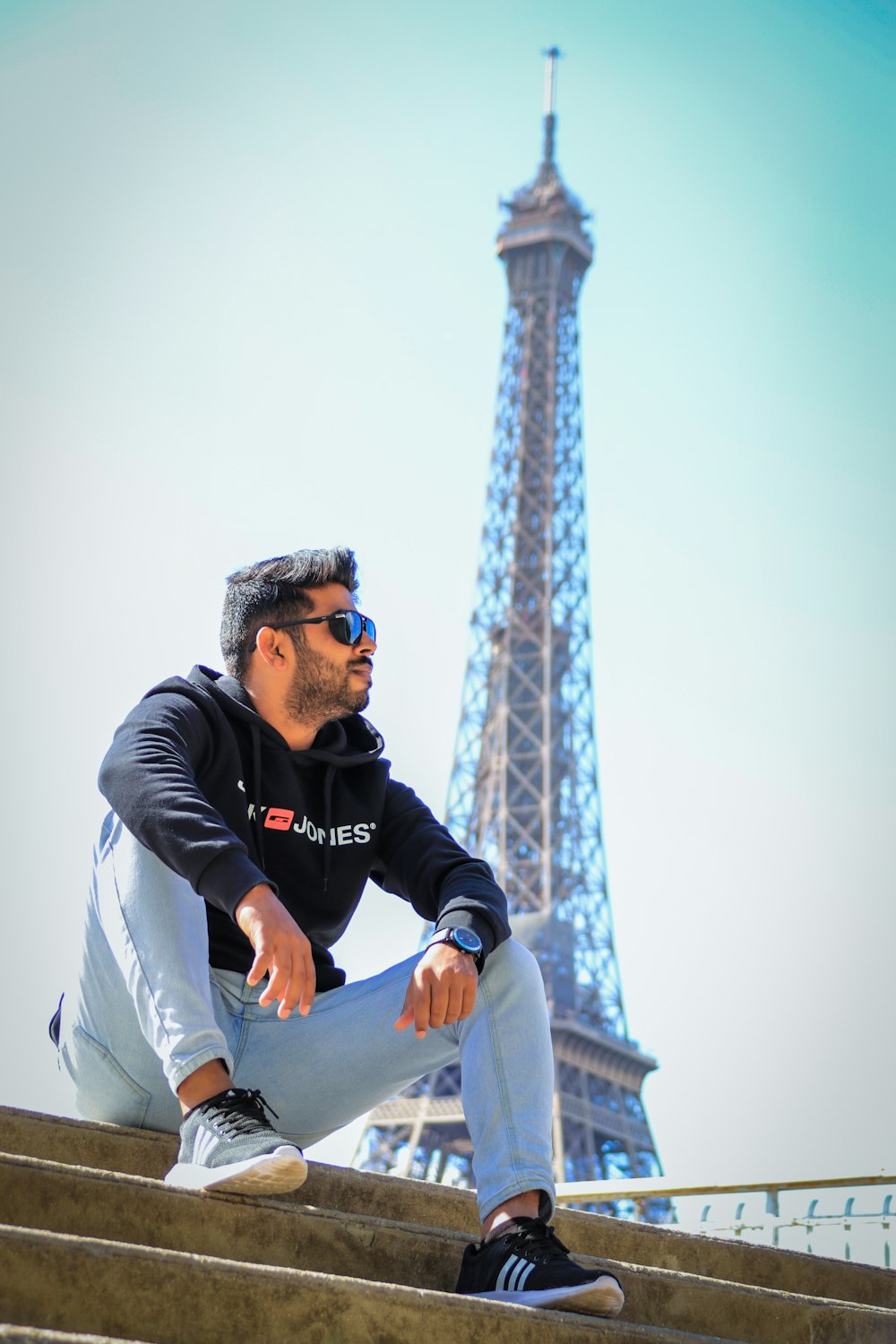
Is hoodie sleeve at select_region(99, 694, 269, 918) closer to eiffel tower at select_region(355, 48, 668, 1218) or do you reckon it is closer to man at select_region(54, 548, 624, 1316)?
man at select_region(54, 548, 624, 1316)

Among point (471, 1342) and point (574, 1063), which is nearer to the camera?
point (471, 1342)

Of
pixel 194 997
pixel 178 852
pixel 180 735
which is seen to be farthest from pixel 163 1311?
pixel 180 735

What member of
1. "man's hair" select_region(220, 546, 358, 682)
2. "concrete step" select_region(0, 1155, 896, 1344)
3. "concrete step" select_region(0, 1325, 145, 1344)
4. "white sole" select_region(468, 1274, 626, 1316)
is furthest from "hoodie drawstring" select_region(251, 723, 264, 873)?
"concrete step" select_region(0, 1325, 145, 1344)

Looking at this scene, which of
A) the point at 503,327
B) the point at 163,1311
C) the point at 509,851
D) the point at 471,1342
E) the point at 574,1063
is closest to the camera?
the point at 163,1311

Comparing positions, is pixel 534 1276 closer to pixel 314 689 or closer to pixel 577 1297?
pixel 577 1297

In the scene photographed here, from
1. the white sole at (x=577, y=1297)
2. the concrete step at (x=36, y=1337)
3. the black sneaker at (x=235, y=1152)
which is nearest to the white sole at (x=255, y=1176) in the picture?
the black sneaker at (x=235, y=1152)

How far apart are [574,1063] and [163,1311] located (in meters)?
29.5

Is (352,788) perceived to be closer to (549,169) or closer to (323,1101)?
(323,1101)

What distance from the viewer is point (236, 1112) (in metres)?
2.22

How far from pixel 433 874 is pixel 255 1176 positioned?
2.82 feet

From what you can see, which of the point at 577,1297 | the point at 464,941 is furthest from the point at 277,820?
the point at 577,1297

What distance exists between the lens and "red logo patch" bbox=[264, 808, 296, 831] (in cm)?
282

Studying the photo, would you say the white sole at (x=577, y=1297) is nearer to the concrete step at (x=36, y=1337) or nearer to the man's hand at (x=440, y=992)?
the man's hand at (x=440, y=992)

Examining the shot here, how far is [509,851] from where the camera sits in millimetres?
35531
